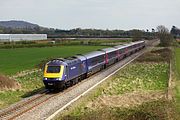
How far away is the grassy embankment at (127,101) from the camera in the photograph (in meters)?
18.8

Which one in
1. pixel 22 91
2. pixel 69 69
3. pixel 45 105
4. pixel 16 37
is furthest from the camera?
pixel 16 37

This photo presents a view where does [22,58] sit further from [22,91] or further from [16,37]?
[16,37]

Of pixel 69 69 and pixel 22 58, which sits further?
pixel 22 58

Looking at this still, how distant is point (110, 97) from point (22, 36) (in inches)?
5753

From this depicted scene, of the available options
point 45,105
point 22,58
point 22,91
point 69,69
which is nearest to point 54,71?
point 69,69

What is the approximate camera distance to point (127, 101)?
26.2m

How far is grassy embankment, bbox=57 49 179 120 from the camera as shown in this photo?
18.8 m

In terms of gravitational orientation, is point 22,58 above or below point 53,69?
below

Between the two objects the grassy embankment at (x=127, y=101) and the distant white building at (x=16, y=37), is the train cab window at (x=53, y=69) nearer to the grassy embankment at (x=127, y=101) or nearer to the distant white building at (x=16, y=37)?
the grassy embankment at (x=127, y=101)

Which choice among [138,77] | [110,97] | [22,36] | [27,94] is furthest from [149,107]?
[22,36]

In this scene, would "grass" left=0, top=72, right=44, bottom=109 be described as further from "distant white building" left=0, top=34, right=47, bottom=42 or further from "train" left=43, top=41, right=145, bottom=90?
"distant white building" left=0, top=34, right=47, bottom=42

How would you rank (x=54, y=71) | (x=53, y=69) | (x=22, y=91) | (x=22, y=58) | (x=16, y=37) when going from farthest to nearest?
(x=16, y=37) → (x=22, y=58) → (x=22, y=91) → (x=53, y=69) → (x=54, y=71)

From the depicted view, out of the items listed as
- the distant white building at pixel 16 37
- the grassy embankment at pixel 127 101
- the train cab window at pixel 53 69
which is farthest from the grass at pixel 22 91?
the distant white building at pixel 16 37

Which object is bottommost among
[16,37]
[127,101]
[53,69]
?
[16,37]
